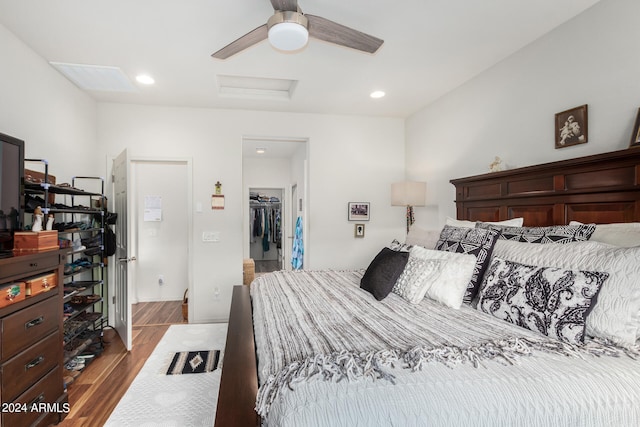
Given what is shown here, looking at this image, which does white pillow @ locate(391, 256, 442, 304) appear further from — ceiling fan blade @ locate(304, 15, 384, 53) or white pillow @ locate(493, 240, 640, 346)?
ceiling fan blade @ locate(304, 15, 384, 53)

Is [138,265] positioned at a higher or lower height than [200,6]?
lower

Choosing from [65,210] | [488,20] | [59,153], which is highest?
[488,20]

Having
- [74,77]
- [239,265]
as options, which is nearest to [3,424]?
[239,265]

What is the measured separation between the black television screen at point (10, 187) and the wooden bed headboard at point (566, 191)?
10.8ft

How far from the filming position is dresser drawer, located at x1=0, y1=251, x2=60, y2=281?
1.58m

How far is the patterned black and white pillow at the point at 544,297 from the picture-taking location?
4.22 ft

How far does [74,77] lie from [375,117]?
3.26 metres

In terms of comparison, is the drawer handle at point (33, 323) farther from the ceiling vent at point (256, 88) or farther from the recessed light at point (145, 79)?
the ceiling vent at point (256, 88)

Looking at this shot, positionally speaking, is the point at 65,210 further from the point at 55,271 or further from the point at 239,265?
the point at 239,265

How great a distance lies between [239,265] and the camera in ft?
12.8

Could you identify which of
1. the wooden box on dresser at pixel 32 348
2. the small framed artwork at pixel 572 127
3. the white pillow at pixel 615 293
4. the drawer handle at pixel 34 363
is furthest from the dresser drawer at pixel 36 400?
the small framed artwork at pixel 572 127

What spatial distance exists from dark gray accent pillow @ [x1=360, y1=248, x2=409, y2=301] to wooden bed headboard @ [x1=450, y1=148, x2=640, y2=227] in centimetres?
100

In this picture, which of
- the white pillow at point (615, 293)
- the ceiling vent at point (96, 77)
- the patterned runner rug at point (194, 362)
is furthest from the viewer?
the ceiling vent at point (96, 77)

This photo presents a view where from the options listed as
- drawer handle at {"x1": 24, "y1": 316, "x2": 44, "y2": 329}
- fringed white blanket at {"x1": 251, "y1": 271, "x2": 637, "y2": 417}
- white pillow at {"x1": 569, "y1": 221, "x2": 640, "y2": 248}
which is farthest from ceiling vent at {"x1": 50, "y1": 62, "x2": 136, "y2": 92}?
white pillow at {"x1": 569, "y1": 221, "x2": 640, "y2": 248}
